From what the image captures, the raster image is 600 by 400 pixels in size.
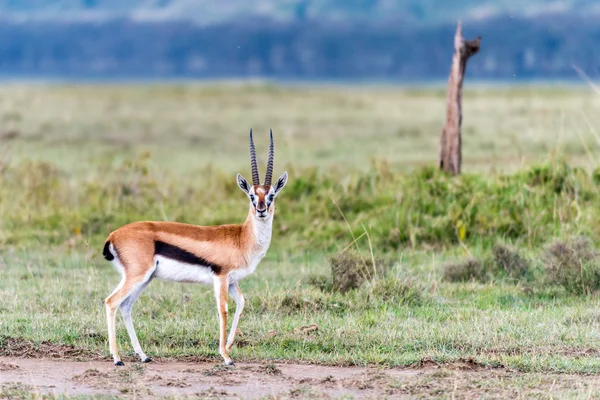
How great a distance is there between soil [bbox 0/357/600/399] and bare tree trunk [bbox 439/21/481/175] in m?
7.28

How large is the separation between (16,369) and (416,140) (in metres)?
22.5

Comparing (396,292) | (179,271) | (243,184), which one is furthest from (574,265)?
(179,271)

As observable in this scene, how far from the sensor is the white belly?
7.81 metres

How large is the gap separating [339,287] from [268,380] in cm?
308

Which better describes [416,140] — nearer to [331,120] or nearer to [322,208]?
[331,120]

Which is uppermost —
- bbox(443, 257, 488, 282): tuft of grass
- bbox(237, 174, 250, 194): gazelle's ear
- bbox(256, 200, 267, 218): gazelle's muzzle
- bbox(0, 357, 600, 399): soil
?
bbox(237, 174, 250, 194): gazelle's ear

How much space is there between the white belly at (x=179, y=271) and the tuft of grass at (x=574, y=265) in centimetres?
434

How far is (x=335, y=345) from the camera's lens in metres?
8.43

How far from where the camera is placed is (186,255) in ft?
25.6

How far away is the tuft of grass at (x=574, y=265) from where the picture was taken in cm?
1055

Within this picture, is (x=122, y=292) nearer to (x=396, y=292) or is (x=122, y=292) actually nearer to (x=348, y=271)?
(x=396, y=292)

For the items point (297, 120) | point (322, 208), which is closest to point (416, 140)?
point (297, 120)

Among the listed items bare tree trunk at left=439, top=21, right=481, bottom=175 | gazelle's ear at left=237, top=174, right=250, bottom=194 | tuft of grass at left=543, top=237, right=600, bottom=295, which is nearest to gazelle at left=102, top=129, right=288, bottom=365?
gazelle's ear at left=237, top=174, right=250, bottom=194

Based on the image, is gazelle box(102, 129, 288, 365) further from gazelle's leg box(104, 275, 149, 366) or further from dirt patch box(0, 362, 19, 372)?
dirt patch box(0, 362, 19, 372)
